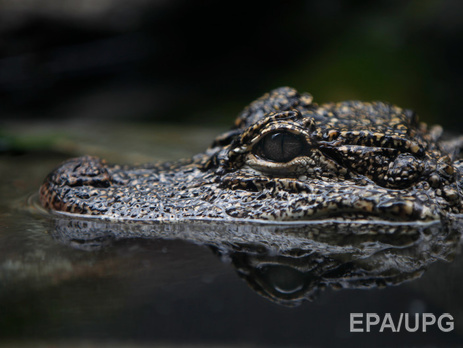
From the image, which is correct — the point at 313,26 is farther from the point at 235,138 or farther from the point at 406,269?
the point at 406,269

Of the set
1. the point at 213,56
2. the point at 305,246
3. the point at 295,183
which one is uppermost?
the point at 213,56

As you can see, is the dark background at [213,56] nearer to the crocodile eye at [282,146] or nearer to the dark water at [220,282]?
the crocodile eye at [282,146]

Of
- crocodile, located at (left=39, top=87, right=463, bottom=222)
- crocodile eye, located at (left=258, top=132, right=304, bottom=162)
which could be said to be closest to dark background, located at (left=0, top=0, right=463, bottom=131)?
crocodile, located at (left=39, top=87, right=463, bottom=222)

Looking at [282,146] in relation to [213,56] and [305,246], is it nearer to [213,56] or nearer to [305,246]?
[305,246]

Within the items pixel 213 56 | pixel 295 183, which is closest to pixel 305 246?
pixel 295 183

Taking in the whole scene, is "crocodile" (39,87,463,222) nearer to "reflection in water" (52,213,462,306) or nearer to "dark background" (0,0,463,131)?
"reflection in water" (52,213,462,306)

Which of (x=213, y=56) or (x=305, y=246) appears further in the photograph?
(x=213, y=56)

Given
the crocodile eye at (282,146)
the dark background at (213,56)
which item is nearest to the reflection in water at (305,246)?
Answer: the crocodile eye at (282,146)
